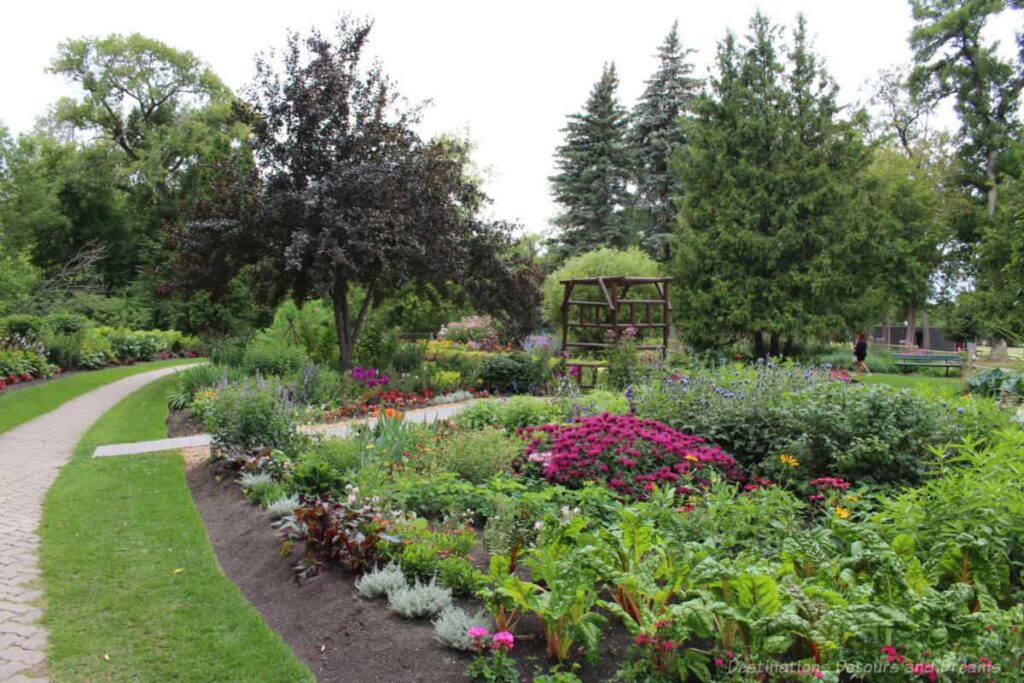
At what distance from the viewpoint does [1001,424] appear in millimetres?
5840

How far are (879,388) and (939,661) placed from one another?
13.8 feet

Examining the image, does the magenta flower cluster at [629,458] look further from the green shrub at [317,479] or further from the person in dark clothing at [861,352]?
the person in dark clothing at [861,352]

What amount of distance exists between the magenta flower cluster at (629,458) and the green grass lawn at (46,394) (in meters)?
8.11

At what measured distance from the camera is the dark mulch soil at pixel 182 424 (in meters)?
8.94

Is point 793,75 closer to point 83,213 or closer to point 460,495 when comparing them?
point 460,495

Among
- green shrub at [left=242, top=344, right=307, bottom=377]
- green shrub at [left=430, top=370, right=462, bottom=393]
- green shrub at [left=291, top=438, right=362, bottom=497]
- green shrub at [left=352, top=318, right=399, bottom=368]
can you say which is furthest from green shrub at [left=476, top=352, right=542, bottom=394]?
green shrub at [left=291, top=438, right=362, bottom=497]

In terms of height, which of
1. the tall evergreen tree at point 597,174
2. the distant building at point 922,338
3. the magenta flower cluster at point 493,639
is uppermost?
the tall evergreen tree at point 597,174

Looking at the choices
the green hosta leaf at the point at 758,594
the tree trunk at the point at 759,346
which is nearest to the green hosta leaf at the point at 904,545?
the green hosta leaf at the point at 758,594

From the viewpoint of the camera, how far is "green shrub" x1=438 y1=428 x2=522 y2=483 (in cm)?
571

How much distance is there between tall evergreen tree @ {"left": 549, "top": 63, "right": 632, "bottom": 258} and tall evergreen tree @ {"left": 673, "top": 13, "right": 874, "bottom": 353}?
1145 cm

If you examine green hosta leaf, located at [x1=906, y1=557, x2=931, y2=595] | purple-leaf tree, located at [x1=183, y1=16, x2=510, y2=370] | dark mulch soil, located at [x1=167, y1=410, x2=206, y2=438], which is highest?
purple-leaf tree, located at [x1=183, y1=16, x2=510, y2=370]

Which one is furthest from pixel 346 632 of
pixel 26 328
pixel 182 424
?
pixel 26 328

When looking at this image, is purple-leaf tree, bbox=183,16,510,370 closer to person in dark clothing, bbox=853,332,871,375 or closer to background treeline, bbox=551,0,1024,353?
background treeline, bbox=551,0,1024,353

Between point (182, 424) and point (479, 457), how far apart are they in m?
5.78
